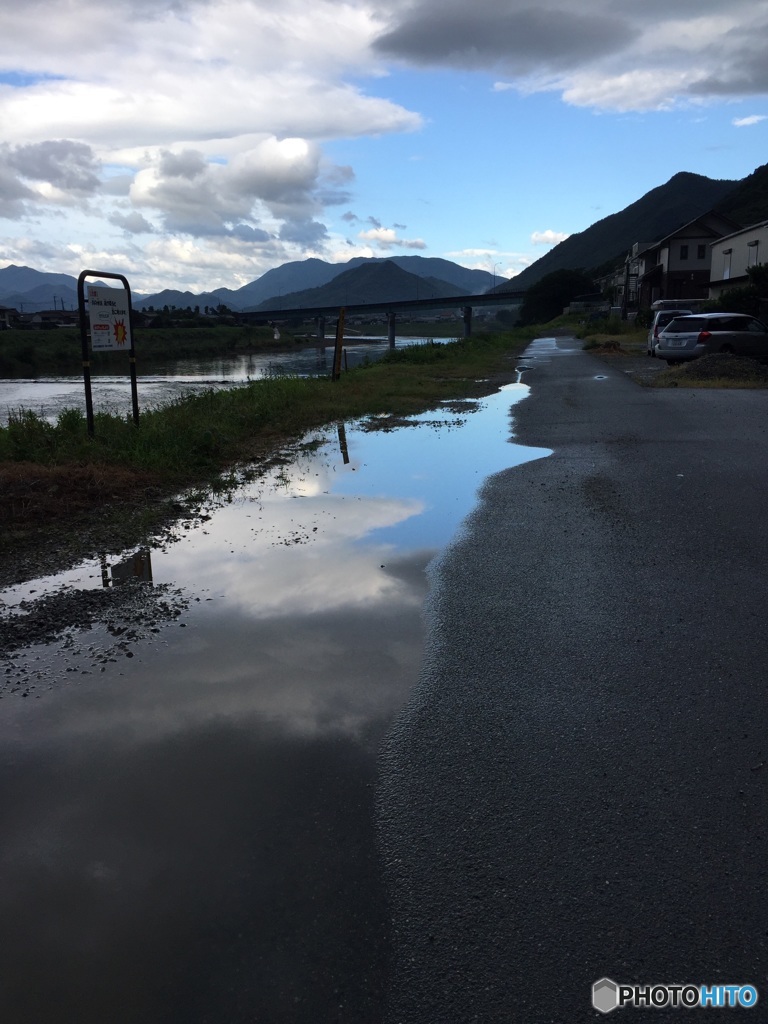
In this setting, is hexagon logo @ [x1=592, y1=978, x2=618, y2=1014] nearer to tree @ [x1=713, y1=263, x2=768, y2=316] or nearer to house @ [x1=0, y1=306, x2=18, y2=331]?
tree @ [x1=713, y1=263, x2=768, y2=316]

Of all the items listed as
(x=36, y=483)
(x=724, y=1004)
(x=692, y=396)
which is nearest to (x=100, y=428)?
(x=36, y=483)

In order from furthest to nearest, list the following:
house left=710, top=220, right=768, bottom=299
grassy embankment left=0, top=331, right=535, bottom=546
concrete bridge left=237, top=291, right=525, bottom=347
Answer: concrete bridge left=237, top=291, right=525, bottom=347, house left=710, top=220, right=768, bottom=299, grassy embankment left=0, top=331, right=535, bottom=546

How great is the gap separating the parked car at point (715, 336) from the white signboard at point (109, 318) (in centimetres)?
1792

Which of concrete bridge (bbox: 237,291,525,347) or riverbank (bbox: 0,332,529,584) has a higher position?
concrete bridge (bbox: 237,291,525,347)

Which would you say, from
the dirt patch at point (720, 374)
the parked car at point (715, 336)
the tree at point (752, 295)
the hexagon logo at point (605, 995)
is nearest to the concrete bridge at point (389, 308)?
the tree at point (752, 295)

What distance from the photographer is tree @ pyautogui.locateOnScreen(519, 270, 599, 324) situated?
11606cm

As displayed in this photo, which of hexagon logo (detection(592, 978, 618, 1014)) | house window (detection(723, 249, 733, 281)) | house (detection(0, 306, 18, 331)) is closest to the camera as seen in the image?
hexagon logo (detection(592, 978, 618, 1014))

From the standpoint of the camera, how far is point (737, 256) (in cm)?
5112

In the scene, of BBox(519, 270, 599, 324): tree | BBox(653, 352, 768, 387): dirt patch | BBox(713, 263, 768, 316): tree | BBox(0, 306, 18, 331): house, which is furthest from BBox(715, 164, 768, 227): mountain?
BBox(0, 306, 18, 331): house

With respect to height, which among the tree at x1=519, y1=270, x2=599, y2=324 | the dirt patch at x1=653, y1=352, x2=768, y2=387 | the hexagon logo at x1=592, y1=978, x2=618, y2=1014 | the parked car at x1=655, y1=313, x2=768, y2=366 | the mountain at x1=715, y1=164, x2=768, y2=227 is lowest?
the hexagon logo at x1=592, y1=978, x2=618, y2=1014

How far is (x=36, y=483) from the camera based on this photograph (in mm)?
7934

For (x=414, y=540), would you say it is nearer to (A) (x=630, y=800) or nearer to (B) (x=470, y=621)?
(B) (x=470, y=621)

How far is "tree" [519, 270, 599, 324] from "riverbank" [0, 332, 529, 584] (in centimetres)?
10471

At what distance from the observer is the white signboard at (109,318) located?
10.3 m
